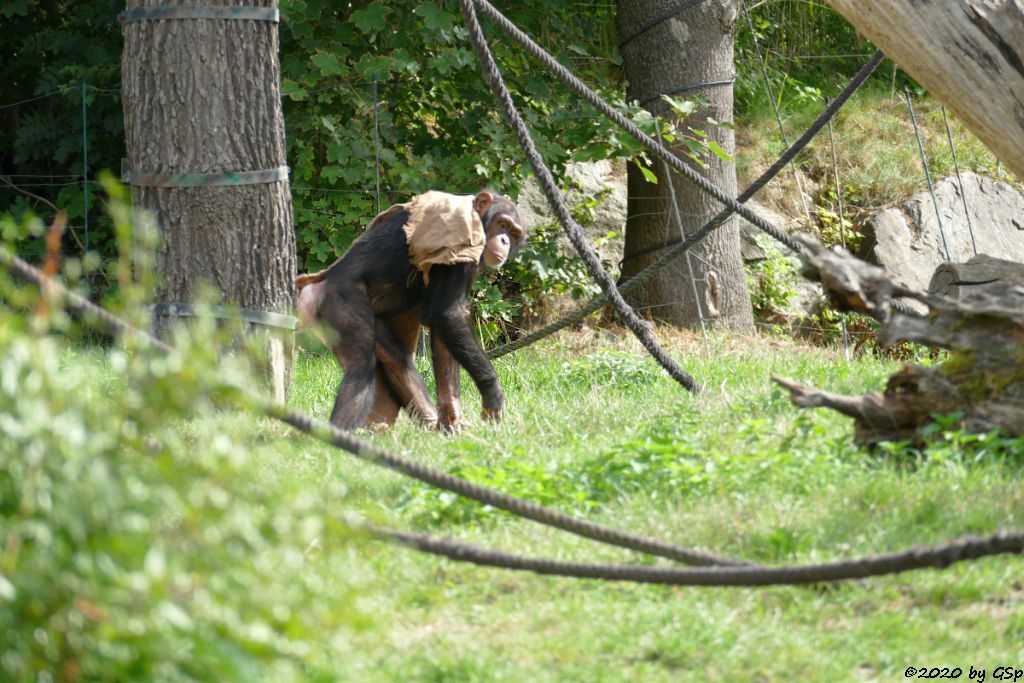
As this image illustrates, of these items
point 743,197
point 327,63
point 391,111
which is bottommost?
point 743,197

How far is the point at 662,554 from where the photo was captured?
10.1ft

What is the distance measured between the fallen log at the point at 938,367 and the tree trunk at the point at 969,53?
40.5 inches

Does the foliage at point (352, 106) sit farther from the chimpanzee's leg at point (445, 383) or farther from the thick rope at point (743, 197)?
the chimpanzee's leg at point (445, 383)

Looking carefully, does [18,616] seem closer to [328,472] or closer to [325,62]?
[328,472]

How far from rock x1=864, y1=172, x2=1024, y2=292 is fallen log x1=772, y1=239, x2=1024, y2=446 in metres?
6.79

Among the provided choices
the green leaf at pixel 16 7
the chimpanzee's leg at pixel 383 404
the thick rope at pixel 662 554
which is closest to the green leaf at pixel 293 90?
the green leaf at pixel 16 7

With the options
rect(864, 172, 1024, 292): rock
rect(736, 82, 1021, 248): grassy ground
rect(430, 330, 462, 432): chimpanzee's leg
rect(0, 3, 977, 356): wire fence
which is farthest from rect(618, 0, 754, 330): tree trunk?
rect(430, 330, 462, 432): chimpanzee's leg

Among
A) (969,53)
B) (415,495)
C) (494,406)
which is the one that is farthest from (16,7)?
(969,53)

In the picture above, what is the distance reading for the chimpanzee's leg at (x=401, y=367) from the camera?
627cm

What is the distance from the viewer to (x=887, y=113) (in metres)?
13.0

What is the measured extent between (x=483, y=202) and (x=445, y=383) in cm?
99

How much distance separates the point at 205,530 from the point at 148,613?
16 centimetres

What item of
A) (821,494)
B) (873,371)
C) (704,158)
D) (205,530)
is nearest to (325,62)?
(704,158)

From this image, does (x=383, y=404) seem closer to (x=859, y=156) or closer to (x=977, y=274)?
(x=977, y=274)
